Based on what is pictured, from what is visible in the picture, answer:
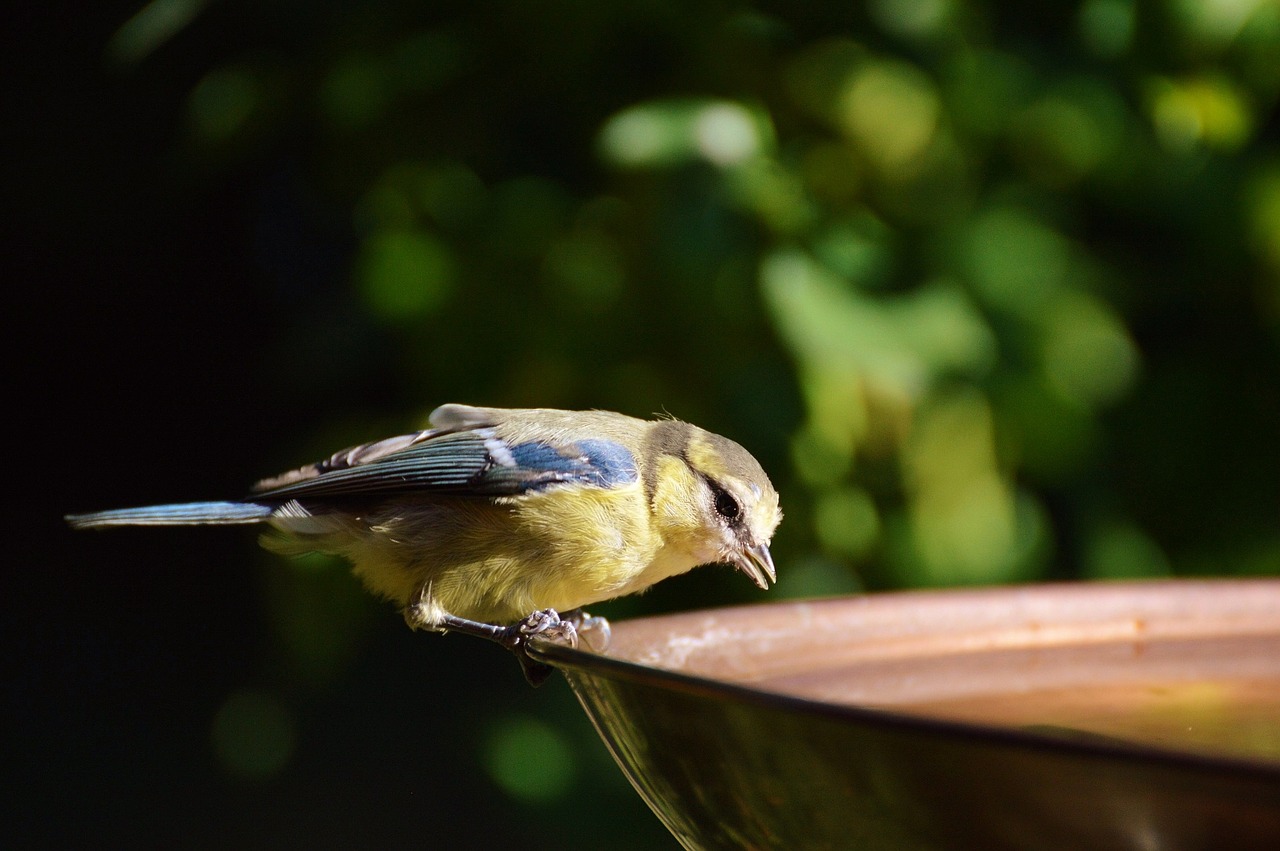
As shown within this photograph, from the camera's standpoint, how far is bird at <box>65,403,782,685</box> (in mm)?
1652

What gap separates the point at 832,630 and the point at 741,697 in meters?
0.58

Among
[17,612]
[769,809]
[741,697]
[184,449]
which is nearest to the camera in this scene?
[741,697]

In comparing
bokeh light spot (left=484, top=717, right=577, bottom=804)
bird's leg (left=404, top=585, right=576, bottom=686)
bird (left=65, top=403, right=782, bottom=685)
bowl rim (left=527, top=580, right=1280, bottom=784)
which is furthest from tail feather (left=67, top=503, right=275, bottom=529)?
bowl rim (left=527, top=580, right=1280, bottom=784)

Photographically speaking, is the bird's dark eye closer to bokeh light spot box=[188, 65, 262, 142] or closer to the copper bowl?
the copper bowl

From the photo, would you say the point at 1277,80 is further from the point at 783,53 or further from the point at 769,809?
the point at 769,809

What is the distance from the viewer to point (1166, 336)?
2.09 meters

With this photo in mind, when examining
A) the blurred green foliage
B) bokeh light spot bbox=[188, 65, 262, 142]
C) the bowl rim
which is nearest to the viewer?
the bowl rim

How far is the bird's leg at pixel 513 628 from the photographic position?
1.57m

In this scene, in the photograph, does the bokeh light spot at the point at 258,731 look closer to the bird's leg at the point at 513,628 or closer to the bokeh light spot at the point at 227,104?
the bird's leg at the point at 513,628

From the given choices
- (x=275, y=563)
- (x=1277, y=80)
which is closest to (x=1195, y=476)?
(x=1277, y=80)

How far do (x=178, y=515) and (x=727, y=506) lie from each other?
28.9 inches

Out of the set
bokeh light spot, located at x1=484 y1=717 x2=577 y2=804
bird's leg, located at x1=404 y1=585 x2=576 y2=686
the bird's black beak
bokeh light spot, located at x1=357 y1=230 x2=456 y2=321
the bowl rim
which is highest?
the bowl rim

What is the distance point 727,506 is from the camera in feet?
5.67

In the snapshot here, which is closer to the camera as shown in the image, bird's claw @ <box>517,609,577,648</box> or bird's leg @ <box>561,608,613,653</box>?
bird's leg @ <box>561,608,613,653</box>
